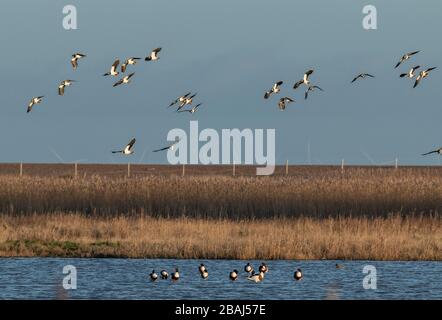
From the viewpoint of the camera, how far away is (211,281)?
28969mm

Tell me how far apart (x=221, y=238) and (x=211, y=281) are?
290 inches

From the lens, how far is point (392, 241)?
35719 millimetres

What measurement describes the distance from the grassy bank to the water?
71 centimetres

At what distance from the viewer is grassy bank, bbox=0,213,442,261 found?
34.5m

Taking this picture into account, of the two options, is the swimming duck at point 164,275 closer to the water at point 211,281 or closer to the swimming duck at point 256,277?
the water at point 211,281

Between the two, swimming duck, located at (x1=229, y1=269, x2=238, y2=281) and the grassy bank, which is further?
the grassy bank

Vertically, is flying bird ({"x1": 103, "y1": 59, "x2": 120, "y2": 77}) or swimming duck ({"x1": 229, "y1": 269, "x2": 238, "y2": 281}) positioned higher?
flying bird ({"x1": 103, "y1": 59, "x2": 120, "y2": 77})

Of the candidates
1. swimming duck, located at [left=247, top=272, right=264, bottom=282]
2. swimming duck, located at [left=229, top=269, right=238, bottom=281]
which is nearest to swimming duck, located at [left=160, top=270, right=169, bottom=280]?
swimming duck, located at [left=229, top=269, right=238, bottom=281]

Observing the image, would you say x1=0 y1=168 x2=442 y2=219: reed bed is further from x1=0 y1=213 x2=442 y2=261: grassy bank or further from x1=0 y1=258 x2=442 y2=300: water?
x1=0 y1=258 x2=442 y2=300: water

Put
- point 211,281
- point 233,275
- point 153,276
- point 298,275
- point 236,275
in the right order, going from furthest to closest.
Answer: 1. point 211,281
2. point 298,275
3. point 236,275
4. point 153,276
5. point 233,275

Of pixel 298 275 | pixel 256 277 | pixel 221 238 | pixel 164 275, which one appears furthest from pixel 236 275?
pixel 221 238

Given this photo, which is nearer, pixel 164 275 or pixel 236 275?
pixel 164 275

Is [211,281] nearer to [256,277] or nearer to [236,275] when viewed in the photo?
[236,275]
